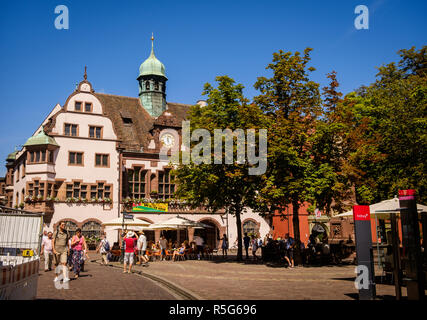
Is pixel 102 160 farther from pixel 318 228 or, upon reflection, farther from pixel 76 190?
pixel 318 228

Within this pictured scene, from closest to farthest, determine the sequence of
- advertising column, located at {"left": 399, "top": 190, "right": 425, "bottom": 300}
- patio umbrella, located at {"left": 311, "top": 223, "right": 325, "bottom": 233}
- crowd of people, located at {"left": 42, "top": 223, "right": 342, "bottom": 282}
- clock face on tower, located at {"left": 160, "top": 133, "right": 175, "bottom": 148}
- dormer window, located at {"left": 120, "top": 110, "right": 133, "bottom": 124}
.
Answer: advertising column, located at {"left": 399, "top": 190, "right": 425, "bottom": 300} → crowd of people, located at {"left": 42, "top": 223, "right": 342, "bottom": 282} → clock face on tower, located at {"left": 160, "top": 133, "right": 175, "bottom": 148} → dormer window, located at {"left": 120, "top": 110, "right": 133, "bottom": 124} → patio umbrella, located at {"left": 311, "top": 223, "right": 325, "bottom": 233}

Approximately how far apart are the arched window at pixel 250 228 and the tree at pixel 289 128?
21.5 m

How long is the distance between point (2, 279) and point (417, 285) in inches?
314

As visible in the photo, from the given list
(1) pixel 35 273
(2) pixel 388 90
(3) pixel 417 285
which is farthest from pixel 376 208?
(2) pixel 388 90

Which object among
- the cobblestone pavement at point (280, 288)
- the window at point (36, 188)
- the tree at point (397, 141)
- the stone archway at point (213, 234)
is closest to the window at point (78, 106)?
the window at point (36, 188)

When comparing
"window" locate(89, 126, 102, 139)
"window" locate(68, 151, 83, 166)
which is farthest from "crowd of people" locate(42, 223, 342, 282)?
"window" locate(89, 126, 102, 139)

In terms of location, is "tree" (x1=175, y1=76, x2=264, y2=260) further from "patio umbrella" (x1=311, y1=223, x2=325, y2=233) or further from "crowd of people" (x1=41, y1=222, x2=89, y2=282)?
"patio umbrella" (x1=311, y1=223, x2=325, y2=233)

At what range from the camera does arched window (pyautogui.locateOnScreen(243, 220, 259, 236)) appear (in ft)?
145

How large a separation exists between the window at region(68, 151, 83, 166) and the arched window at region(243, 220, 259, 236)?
1761 cm

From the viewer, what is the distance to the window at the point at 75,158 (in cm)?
3819

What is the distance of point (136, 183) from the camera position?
41000 millimetres

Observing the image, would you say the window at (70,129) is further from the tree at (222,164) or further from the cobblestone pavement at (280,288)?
the cobblestone pavement at (280,288)

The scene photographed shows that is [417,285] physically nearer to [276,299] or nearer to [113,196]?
[276,299]

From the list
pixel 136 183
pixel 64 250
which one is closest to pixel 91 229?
pixel 136 183
